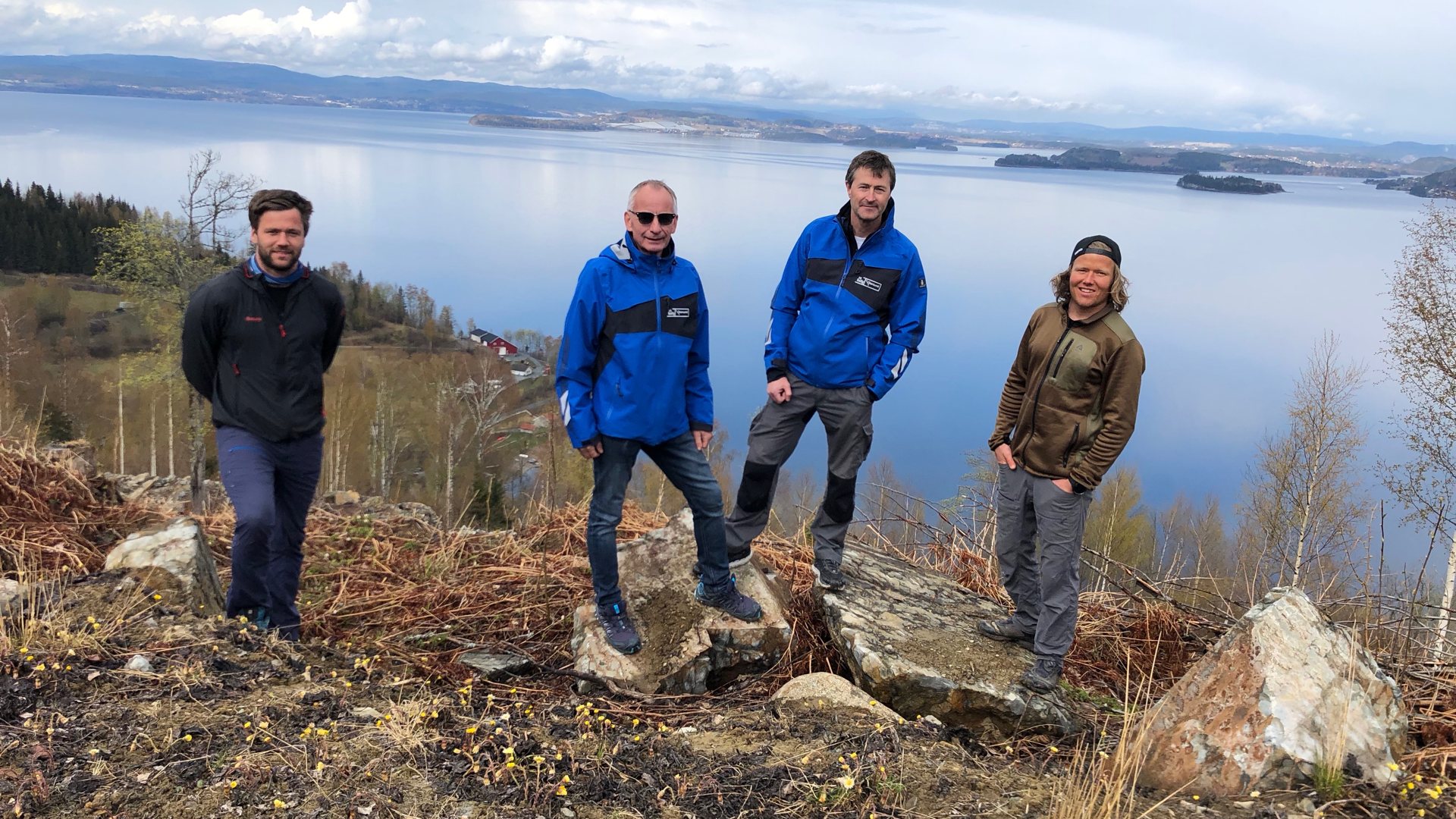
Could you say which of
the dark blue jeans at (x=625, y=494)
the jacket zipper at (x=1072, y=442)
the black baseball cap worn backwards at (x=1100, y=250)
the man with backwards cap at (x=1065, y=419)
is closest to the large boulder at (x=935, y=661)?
the man with backwards cap at (x=1065, y=419)

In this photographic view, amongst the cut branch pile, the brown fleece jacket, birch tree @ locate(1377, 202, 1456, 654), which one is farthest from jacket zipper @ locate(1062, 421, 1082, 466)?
birch tree @ locate(1377, 202, 1456, 654)

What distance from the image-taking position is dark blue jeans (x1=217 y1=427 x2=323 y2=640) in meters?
3.87

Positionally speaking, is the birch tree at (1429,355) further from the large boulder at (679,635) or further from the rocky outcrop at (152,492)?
the rocky outcrop at (152,492)

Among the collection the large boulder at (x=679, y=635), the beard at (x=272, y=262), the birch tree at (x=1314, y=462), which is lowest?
the birch tree at (x=1314, y=462)

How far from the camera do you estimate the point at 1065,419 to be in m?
3.88

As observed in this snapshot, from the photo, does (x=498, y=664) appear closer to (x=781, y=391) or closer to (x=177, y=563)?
(x=177, y=563)

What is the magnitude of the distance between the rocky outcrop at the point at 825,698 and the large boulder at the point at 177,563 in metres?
2.90

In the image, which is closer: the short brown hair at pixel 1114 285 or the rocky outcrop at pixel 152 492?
the short brown hair at pixel 1114 285

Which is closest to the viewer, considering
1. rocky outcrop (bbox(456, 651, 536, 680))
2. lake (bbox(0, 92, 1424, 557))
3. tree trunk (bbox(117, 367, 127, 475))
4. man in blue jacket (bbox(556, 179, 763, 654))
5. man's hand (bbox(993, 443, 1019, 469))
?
man in blue jacket (bbox(556, 179, 763, 654))

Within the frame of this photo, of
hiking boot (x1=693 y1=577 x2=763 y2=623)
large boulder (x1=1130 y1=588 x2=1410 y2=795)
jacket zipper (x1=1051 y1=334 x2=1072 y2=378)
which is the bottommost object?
hiking boot (x1=693 y1=577 x2=763 y2=623)

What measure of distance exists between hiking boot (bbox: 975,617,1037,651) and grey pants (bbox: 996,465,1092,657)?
111 millimetres

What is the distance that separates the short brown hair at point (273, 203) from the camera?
3.82 meters

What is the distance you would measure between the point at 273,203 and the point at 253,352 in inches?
27.9

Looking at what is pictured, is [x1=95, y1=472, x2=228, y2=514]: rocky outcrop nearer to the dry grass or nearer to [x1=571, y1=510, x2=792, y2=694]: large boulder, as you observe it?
the dry grass
